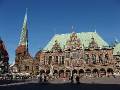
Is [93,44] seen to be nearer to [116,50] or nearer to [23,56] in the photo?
[116,50]

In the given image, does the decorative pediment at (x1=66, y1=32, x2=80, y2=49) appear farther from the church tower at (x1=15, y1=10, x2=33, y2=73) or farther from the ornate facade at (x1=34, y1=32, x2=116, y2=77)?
the church tower at (x1=15, y1=10, x2=33, y2=73)

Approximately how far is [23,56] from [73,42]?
25777 millimetres

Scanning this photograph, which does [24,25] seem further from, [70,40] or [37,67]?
[70,40]

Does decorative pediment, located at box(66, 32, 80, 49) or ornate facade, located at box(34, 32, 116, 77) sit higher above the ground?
decorative pediment, located at box(66, 32, 80, 49)

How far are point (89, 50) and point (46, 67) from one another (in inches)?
526

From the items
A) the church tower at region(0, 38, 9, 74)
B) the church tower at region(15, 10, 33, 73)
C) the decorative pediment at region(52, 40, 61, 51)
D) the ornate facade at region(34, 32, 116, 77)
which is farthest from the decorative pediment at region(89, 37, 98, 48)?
the church tower at region(0, 38, 9, 74)

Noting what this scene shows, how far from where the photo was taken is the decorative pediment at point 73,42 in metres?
83.8

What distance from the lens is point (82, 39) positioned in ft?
281

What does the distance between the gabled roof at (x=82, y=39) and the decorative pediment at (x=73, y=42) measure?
138 centimetres

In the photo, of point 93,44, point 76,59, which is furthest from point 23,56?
point 93,44

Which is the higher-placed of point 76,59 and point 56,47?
point 56,47

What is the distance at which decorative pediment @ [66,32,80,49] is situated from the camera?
275ft

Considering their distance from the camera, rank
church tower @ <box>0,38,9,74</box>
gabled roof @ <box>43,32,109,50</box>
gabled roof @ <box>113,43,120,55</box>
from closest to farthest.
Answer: gabled roof @ <box>113,43,120,55</box>, gabled roof @ <box>43,32,109,50</box>, church tower @ <box>0,38,9,74</box>

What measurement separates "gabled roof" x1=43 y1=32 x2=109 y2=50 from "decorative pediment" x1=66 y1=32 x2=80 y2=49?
138 cm
